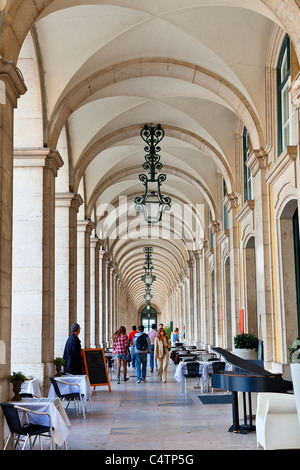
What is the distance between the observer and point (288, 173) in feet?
30.3

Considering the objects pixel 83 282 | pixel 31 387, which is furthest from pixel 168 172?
pixel 31 387

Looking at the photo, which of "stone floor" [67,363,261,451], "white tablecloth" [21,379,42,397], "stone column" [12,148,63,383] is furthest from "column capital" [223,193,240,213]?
"white tablecloth" [21,379,42,397]

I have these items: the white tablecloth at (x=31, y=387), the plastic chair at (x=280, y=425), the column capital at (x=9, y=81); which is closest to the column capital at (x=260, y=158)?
the column capital at (x=9, y=81)

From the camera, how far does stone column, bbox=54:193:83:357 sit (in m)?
13.1

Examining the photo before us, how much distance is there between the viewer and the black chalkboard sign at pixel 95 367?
10.6 metres

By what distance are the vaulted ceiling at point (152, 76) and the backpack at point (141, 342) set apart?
159 inches

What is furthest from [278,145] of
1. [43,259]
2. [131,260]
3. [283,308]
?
[131,260]

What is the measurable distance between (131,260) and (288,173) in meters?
31.9

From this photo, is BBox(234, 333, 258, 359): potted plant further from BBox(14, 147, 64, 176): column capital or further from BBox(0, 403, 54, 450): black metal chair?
BBox(0, 403, 54, 450): black metal chair

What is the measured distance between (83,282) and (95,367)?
19.8ft

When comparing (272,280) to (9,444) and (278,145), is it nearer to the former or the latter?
(278,145)

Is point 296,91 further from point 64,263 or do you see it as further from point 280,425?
point 64,263

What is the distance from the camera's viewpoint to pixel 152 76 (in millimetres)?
12203

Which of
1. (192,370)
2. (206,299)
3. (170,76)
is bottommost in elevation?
(192,370)
